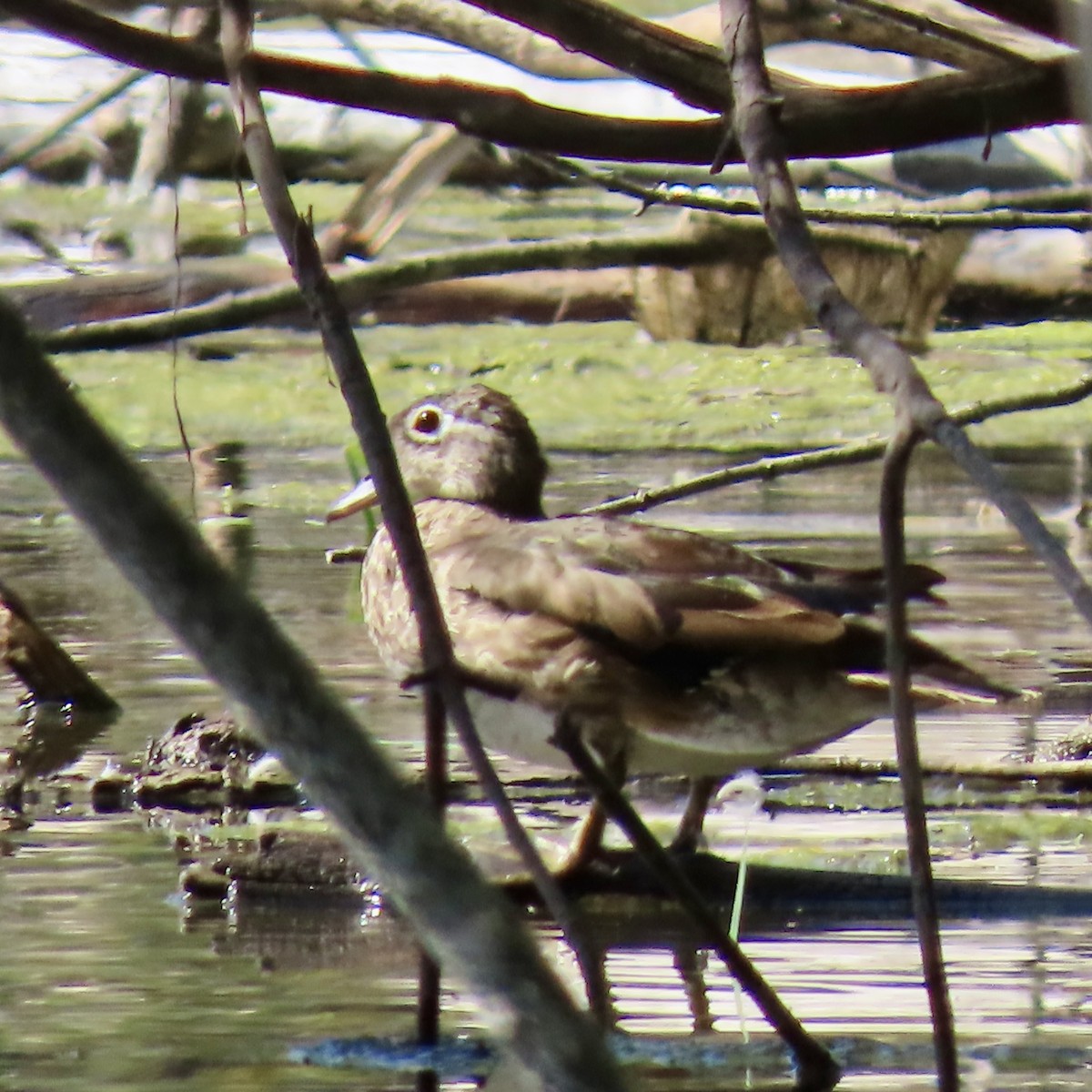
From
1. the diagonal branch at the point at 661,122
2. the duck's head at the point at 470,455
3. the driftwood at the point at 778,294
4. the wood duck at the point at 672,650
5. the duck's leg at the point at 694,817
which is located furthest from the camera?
the driftwood at the point at 778,294

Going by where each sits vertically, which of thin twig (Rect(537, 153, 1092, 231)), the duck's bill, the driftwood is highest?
the driftwood

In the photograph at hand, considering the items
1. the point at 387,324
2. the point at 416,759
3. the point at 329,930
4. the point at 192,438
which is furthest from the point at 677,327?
the point at 329,930

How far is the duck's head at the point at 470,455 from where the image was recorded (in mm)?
5469

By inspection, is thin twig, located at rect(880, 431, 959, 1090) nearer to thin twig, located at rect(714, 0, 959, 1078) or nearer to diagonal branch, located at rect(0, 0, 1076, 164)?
thin twig, located at rect(714, 0, 959, 1078)

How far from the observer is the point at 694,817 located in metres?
4.01

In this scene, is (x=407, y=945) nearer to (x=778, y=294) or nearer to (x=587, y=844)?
(x=587, y=844)

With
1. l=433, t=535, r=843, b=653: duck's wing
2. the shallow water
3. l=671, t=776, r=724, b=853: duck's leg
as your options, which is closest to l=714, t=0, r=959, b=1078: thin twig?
the shallow water

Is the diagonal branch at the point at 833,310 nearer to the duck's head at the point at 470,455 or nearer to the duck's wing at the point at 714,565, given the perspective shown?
the duck's wing at the point at 714,565

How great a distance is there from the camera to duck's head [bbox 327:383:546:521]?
215 inches

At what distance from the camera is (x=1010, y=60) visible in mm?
2332

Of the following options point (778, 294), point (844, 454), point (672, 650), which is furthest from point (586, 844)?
point (778, 294)

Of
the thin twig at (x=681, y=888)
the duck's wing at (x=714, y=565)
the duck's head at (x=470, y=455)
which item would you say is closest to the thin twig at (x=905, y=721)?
the thin twig at (x=681, y=888)

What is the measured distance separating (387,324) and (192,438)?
2.35 m

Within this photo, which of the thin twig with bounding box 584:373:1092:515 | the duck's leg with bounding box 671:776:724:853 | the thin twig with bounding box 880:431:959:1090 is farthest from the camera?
the duck's leg with bounding box 671:776:724:853
